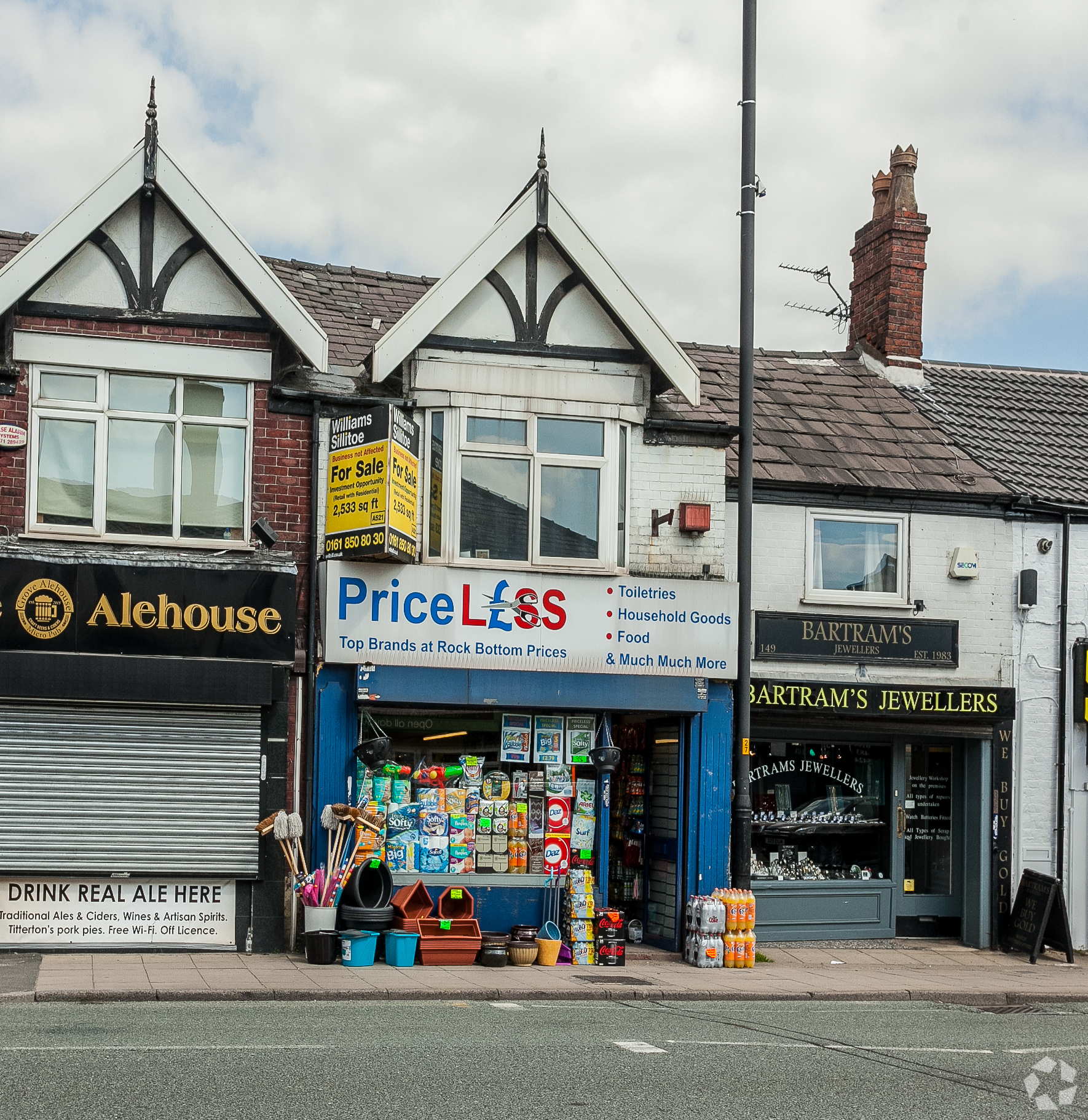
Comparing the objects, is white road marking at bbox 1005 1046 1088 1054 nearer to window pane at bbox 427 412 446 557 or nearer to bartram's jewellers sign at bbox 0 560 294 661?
window pane at bbox 427 412 446 557

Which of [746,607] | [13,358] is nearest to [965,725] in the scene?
[746,607]

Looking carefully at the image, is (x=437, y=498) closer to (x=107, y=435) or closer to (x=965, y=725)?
(x=107, y=435)

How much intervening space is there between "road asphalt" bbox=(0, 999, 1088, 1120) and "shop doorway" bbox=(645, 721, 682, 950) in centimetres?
415

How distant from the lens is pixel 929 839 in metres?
17.0

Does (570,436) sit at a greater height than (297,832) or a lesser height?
greater

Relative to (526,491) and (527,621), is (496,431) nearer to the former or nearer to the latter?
(526,491)

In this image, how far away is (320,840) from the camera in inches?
565

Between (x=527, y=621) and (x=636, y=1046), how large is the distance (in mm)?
6176

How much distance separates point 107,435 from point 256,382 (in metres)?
1.58

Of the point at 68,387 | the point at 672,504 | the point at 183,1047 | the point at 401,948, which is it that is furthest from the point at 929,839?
the point at 68,387

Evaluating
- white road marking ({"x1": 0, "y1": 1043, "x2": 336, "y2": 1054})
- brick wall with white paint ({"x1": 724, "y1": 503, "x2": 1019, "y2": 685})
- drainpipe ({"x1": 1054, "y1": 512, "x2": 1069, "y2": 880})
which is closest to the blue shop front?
brick wall with white paint ({"x1": 724, "y1": 503, "x2": 1019, "y2": 685})

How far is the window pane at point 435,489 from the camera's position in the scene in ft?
48.8

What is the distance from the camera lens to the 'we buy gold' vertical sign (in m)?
13.9

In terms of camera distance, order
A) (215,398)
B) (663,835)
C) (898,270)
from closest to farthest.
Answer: (215,398)
(663,835)
(898,270)
